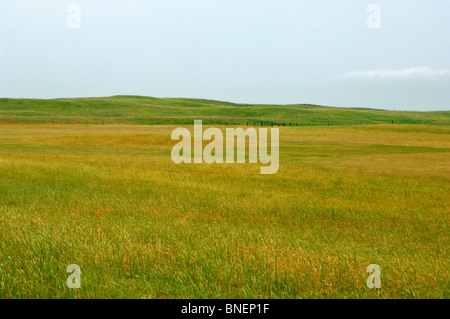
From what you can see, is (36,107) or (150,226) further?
(36,107)

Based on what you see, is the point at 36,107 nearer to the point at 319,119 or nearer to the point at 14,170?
the point at 319,119

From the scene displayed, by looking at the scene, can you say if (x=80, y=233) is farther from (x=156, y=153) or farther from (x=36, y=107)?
(x=36, y=107)

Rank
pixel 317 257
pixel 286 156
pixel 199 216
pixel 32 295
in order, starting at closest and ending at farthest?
pixel 32 295 < pixel 317 257 < pixel 199 216 < pixel 286 156

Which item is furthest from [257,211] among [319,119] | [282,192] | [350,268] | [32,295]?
[319,119]

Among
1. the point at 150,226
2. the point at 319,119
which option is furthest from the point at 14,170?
the point at 319,119

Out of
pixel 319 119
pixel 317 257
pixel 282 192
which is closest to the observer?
pixel 317 257

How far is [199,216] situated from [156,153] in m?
26.7

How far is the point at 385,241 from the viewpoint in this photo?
11.8m

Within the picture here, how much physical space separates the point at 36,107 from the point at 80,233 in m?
150

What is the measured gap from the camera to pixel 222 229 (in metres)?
12.6

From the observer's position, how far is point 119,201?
1745 cm

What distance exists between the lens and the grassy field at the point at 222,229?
24.0 ft

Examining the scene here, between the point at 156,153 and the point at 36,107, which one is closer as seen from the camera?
the point at 156,153

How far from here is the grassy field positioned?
7.31 m
